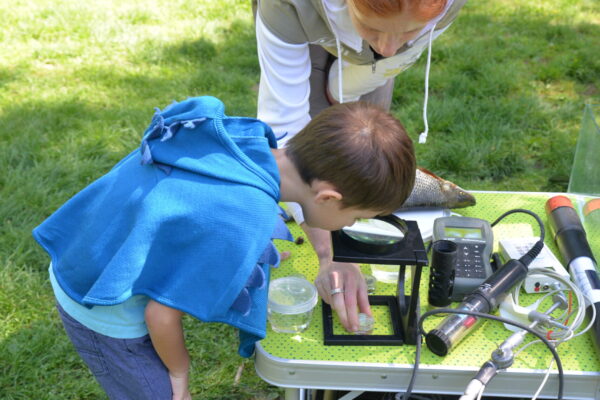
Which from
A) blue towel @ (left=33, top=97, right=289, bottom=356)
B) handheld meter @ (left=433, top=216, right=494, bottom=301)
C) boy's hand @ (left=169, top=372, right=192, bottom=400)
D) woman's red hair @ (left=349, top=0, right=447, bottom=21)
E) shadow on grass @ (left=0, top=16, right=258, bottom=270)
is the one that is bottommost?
shadow on grass @ (left=0, top=16, right=258, bottom=270)

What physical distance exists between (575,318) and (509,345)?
183 millimetres

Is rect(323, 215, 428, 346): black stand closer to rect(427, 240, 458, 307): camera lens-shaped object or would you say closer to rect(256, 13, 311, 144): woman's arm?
rect(427, 240, 458, 307): camera lens-shaped object

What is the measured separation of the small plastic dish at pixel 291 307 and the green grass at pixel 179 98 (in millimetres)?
754

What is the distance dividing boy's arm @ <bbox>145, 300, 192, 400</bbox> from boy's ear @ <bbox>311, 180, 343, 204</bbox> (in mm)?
345

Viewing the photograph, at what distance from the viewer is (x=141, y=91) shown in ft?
12.2

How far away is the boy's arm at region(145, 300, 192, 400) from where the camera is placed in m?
1.14

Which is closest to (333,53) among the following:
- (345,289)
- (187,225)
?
(345,289)

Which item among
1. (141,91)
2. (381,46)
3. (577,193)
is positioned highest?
(381,46)

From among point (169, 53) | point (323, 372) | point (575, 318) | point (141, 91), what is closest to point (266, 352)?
point (323, 372)

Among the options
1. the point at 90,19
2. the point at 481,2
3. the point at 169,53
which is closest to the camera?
the point at 169,53

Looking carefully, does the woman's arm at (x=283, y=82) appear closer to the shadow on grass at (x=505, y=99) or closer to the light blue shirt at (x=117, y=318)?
the light blue shirt at (x=117, y=318)

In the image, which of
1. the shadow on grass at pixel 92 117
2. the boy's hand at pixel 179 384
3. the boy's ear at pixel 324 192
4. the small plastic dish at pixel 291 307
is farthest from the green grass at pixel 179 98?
the boy's ear at pixel 324 192

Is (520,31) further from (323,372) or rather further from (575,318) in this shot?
(323,372)

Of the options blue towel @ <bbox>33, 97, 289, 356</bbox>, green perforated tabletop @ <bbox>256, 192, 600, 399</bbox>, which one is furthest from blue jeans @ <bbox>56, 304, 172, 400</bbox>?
green perforated tabletop @ <bbox>256, 192, 600, 399</bbox>
